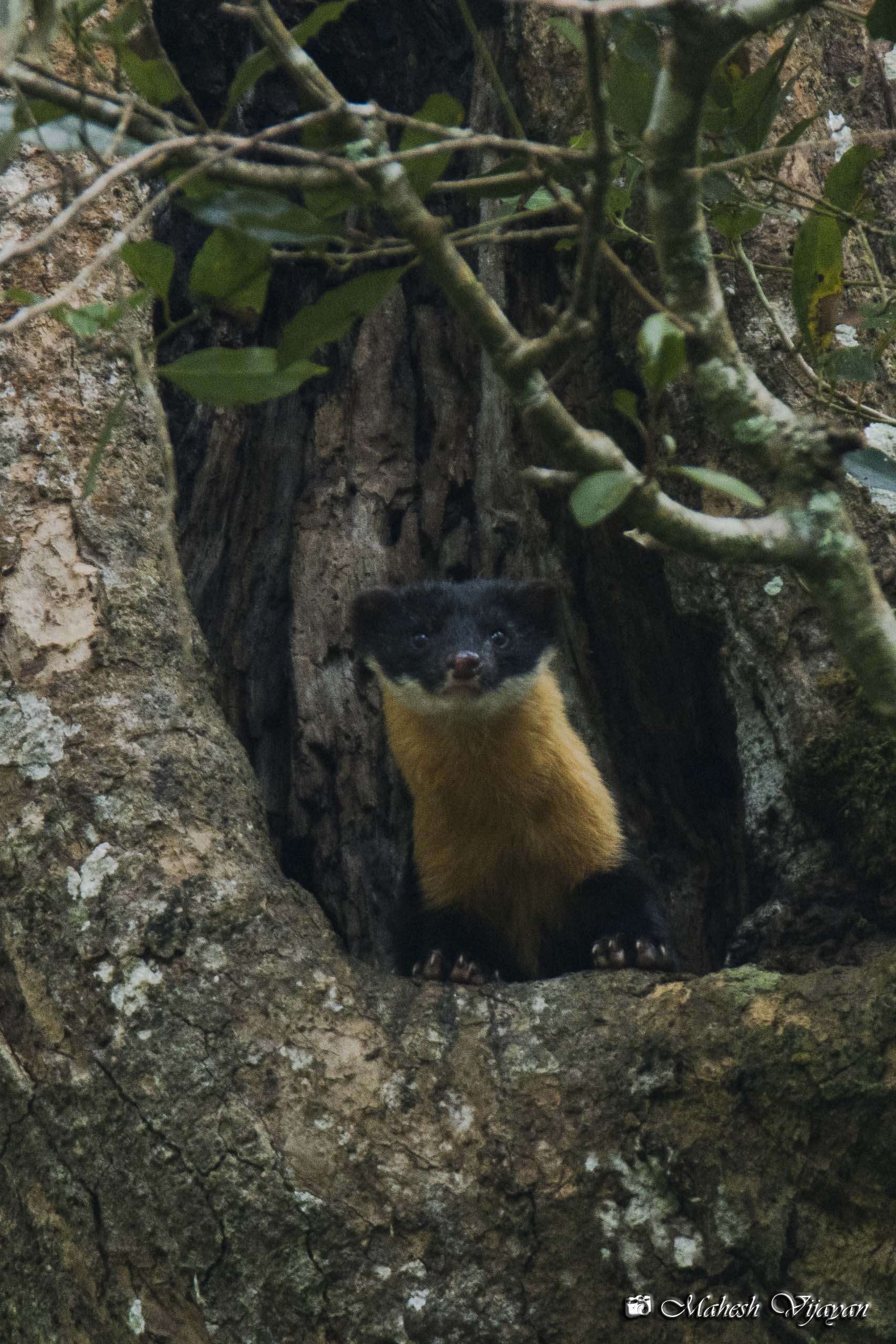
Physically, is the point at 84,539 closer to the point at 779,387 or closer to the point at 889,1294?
the point at 779,387

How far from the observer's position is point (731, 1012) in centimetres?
334

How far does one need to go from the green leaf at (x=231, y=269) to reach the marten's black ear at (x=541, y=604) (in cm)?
289

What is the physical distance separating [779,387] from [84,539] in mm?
2405

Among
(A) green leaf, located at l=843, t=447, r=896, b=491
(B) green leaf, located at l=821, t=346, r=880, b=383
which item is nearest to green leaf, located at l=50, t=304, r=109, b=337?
(A) green leaf, located at l=843, t=447, r=896, b=491

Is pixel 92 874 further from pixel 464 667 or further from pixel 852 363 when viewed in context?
pixel 852 363

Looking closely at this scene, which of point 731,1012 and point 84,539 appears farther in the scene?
point 84,539

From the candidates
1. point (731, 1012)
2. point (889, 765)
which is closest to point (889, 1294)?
point (731, 1012)

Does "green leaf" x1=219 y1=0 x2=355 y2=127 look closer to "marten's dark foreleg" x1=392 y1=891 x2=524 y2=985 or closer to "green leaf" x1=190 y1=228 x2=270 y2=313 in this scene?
"green leaf" x1=190 y1=228 x2=270 y2=313

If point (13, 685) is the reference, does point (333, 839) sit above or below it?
below

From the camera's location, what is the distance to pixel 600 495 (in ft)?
7.08

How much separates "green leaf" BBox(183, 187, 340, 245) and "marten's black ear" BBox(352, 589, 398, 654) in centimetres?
308

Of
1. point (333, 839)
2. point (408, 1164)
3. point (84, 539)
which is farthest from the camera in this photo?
point (333, 839)

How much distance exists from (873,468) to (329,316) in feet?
5.38

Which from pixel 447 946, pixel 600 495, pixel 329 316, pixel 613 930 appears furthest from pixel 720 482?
pixel 447 946
